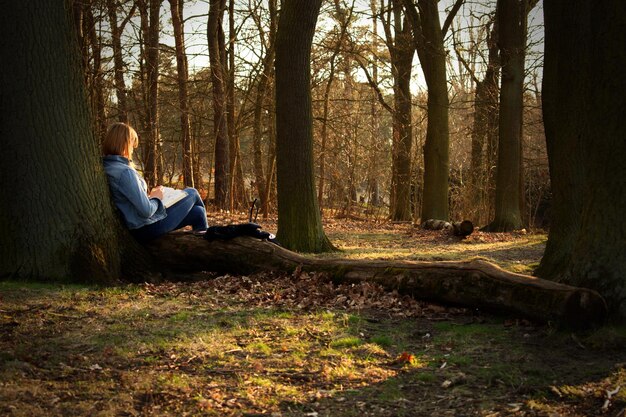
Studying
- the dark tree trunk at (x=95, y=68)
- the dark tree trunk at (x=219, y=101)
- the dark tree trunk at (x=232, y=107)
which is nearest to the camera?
the dark tree trunk at (x=95, y=68)

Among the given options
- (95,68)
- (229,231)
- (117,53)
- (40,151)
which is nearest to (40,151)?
(40,151)

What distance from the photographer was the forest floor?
396cm

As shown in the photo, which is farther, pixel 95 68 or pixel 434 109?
pixel 434 109

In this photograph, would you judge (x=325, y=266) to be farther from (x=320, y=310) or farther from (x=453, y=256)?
(x=453, y=256)

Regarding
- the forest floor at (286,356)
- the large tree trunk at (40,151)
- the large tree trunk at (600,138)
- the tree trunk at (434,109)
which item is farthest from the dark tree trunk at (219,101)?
the large tree trunk at (600,138)

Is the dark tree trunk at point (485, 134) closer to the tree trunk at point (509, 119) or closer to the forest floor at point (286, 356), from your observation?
the tree trunk at point (509, 119)

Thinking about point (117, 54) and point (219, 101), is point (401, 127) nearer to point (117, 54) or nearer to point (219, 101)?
point (219, 101)

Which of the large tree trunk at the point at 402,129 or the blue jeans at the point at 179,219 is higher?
the large tree trunk at the point at 402,129

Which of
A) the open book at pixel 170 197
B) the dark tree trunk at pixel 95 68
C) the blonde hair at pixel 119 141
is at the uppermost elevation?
the dark tree trunk at pixel 95 68

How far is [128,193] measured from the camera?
741 cm

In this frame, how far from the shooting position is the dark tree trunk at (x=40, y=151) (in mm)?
6414

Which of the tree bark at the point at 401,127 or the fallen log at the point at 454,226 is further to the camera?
the tree bark at the point at 401,127

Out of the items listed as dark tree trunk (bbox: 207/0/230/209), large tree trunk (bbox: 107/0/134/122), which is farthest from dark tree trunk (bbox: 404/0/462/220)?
large tree trunk (bbox: 107/0/134/122)

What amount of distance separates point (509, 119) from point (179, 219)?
11.4m
